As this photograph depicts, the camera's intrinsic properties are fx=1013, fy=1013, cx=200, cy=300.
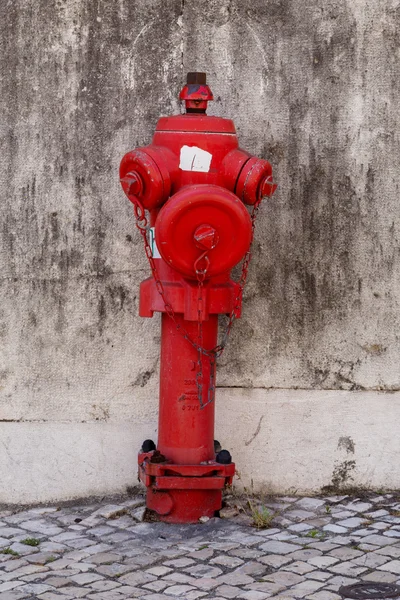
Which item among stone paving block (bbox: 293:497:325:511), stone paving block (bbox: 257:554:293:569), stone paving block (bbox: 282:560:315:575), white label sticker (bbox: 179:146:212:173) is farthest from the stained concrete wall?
stone paving block (bbox: 282:560:315:575)

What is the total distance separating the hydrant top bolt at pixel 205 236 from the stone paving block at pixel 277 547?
1.48 meters

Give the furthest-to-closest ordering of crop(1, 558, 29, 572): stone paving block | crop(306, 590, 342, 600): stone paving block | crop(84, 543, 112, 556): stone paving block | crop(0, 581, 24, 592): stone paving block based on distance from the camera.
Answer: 1. crop(84, 543, 112, 556): stone paving block
2. crop(1, 558, 29, 572): stone paving block
3. crop(0, 581, 24, 592): stone paving block
4. crop(306, 590, 342, 600): stone paving block

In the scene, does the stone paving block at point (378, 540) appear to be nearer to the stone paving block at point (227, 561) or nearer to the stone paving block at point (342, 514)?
the stone paving block at point (342, 514)

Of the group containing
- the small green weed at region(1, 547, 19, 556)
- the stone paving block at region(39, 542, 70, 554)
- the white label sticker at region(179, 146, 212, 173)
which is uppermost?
the white label sticker at region(179, 146, 212, 173)

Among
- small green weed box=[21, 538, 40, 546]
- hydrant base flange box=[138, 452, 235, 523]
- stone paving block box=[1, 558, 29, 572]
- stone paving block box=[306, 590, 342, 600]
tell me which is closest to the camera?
stone paving block box=[306, 590, 342, 600]

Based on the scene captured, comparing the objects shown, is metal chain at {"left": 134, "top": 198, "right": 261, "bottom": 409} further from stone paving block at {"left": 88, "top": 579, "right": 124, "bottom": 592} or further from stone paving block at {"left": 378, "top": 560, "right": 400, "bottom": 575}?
stone paving block at {"left": 378, "top": 560, "right": 400, "bottom": 575}

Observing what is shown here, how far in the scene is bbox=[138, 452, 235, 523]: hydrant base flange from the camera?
16.8 ft

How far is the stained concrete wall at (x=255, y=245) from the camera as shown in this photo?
5.52m

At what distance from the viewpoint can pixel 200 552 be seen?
16.0ft

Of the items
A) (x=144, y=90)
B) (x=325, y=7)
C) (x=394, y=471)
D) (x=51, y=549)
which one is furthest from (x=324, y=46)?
(x=51, y=549)

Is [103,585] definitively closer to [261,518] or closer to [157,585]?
[157,585]

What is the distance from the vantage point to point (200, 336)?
16.6 feet

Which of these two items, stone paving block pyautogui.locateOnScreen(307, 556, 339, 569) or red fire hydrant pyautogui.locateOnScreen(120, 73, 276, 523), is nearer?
stone paving block pyautogui.locateOnScreen(307, 556, 339, 569)

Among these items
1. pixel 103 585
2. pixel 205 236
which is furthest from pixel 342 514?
pixel 205 236
